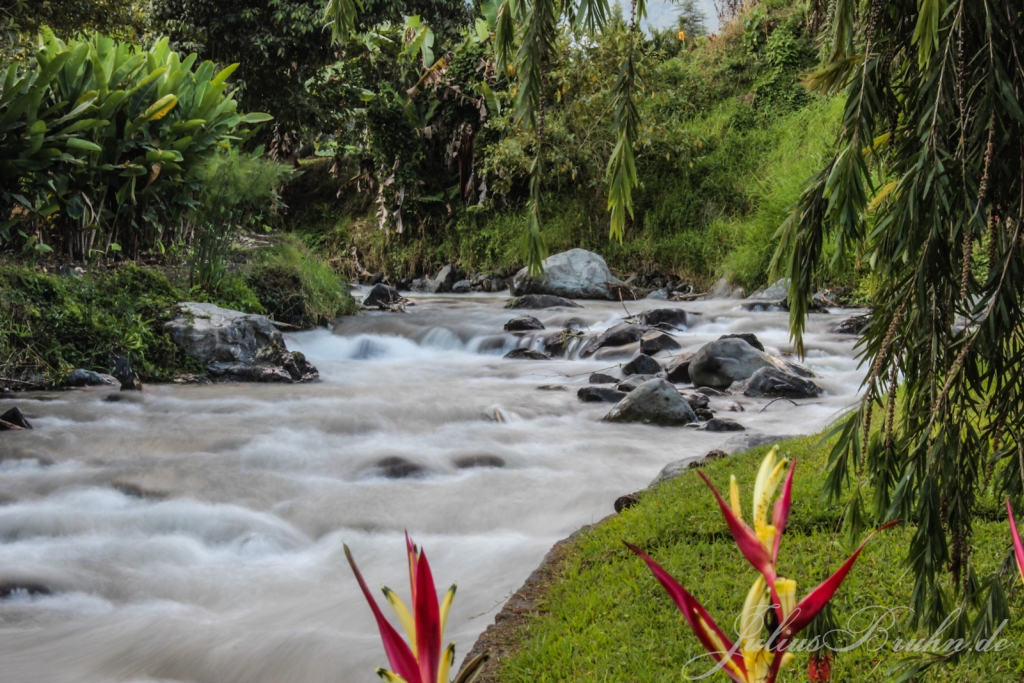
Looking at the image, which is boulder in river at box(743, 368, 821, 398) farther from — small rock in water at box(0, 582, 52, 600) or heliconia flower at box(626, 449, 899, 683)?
heliconia flower at box(626, 449, 899, 683)

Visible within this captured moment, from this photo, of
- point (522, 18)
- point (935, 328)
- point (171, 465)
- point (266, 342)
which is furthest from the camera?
point (266, 342)

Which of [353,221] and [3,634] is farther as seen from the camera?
[353,221]

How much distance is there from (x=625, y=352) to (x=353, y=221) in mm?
12561

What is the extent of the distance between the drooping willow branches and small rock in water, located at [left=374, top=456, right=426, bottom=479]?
159 inches

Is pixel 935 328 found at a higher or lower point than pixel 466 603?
higher

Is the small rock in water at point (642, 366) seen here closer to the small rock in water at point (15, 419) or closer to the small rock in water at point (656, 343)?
the small rock in water at point (656, 343)

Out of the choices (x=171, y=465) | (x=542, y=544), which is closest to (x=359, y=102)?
(x=171, y=465)

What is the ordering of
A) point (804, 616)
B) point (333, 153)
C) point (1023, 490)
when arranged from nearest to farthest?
point (804, 616), point (1023, 490), point (333, 153)

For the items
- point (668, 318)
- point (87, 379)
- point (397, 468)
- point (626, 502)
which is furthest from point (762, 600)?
point (668, 318)

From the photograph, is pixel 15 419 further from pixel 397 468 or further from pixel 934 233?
pixel 934 233

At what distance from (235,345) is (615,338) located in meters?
4.17

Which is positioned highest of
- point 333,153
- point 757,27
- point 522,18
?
point 757,27

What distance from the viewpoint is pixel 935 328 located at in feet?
5.12

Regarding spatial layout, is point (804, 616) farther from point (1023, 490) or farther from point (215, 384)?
point (215, 384)
